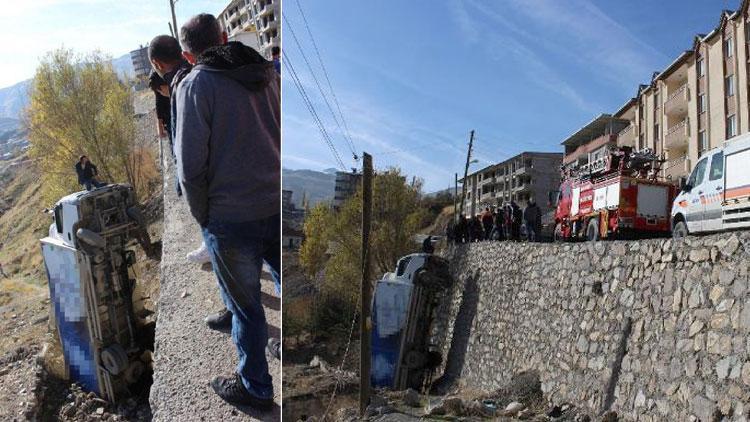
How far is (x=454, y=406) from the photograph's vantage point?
23.5 ft

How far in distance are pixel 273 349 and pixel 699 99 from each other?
22.0 meters

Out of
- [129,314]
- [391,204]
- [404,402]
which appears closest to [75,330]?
[129,314]

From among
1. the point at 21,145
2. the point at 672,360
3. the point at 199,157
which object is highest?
the point at 21,145

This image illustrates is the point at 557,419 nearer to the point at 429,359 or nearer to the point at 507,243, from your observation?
the point at 507,243

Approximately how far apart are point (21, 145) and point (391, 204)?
13578mm

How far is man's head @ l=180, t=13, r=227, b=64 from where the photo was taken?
1.86 m

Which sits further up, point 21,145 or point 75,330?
point 21,145

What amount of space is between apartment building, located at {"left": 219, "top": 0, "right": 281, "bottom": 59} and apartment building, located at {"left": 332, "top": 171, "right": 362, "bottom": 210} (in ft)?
23.9

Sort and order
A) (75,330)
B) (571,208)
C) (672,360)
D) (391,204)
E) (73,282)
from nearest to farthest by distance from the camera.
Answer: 1. (73,282)
2. (75,330)
3. (672,360)
4. (571,208)
5. (391,204)

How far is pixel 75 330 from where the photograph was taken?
371cm

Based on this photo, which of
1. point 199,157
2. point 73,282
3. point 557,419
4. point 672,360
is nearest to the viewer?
point 199,157

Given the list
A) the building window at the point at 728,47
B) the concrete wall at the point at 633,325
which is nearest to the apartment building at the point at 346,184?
the concrete wall at the point at 633,325

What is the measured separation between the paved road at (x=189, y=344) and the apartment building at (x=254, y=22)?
74 cm

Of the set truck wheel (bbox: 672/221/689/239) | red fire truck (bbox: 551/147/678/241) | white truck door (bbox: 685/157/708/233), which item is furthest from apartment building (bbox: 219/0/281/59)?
red fire truck (bbox: 551/147/678/241)
